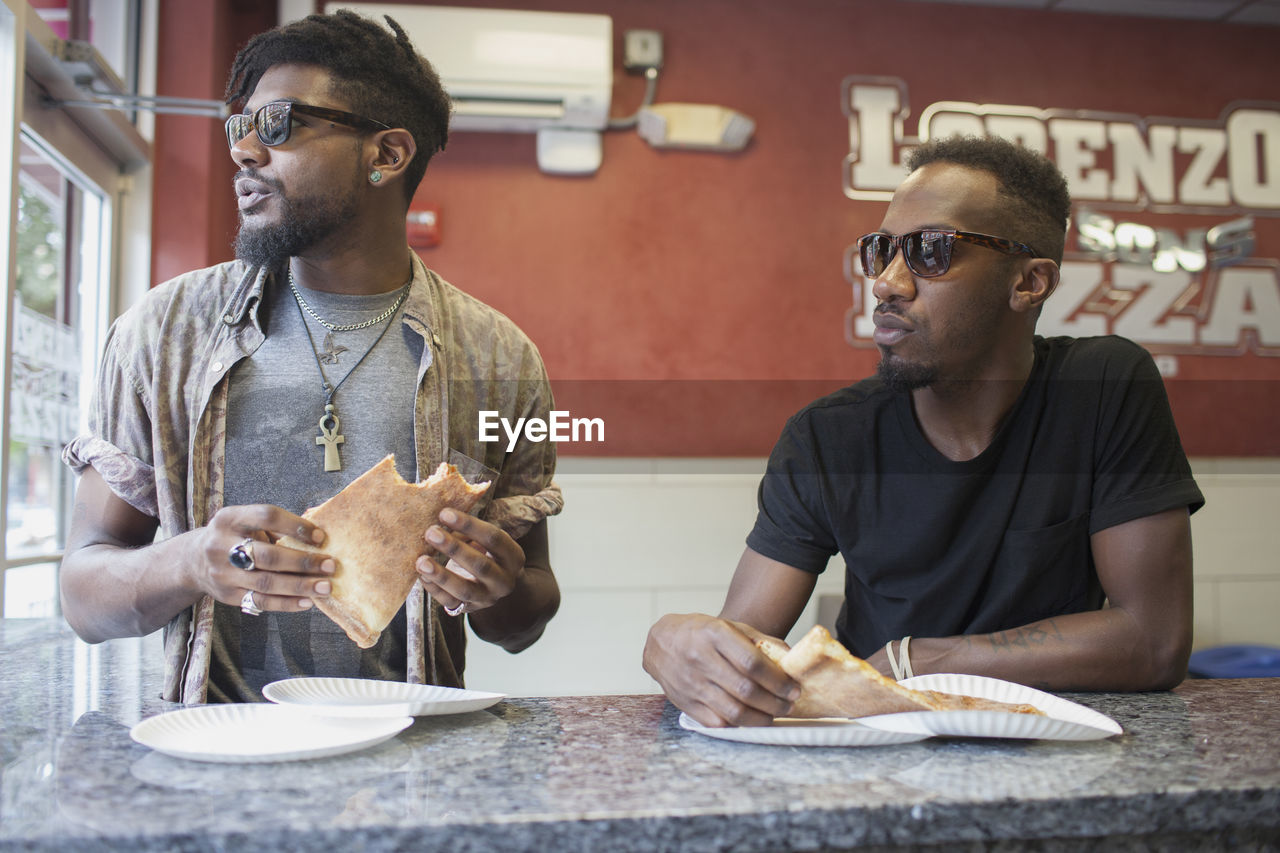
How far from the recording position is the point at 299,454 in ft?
4.75

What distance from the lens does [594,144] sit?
3633 mm

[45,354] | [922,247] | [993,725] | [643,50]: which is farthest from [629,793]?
[643,50]

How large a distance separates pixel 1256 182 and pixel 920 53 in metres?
1.37

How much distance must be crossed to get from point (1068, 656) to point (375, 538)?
86 cm

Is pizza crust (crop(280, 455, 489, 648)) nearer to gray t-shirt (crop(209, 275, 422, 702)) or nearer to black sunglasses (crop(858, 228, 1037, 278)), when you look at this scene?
gray t-shirt (crop(209, 275, 422, 702))

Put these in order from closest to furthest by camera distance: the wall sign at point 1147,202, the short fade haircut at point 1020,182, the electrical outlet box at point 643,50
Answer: the short fade haircut at point 1020,182, the electrical outlet box at point 643,50, the wall sign at point 1147,202

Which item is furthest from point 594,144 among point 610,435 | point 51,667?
point 51,667

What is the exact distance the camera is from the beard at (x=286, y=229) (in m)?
1.45

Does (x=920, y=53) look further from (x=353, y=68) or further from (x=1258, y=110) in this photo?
(x=353, y=68)

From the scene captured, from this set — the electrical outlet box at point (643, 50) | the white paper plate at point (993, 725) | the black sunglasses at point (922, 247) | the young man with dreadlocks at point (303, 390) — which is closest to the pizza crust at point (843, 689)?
the white paper plate at point (993, 725)

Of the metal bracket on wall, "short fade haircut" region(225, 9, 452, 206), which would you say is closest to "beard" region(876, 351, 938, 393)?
"short fade haircut" region(225, 9, 452, 206)

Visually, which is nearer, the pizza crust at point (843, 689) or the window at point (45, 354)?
the pizza crust at point (843, 689)

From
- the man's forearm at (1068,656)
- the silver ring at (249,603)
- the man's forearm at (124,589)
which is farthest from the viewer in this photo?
the man's forearm at (1068,656)

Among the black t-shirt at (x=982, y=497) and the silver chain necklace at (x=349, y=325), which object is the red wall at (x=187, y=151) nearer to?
the silver chain necklace at (x=349, y=325)
